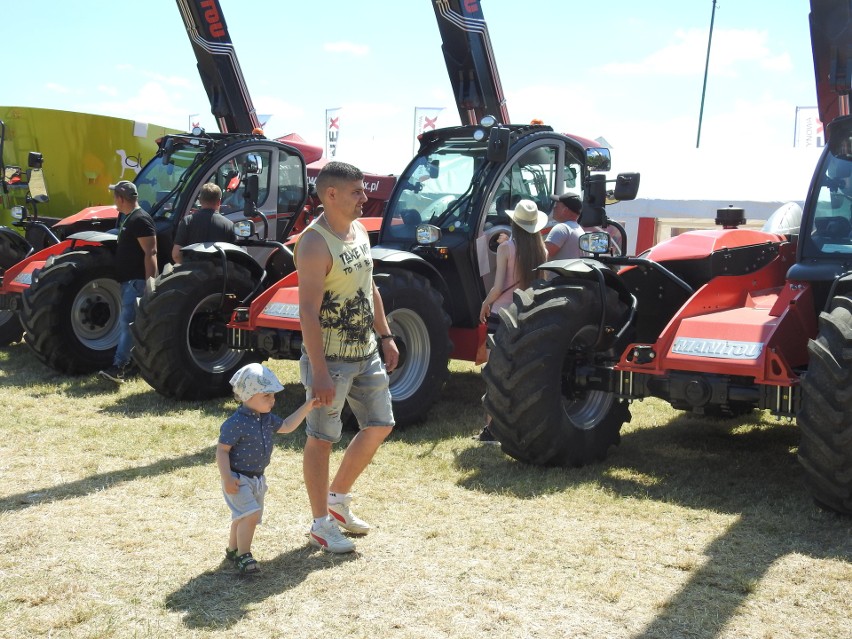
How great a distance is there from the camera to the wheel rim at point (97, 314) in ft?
30.5

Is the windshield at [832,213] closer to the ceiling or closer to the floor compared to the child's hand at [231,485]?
closer to the ceiling

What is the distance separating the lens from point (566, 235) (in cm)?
706

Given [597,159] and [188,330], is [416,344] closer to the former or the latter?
[188,330]

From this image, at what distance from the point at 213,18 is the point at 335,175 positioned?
32.6 ft

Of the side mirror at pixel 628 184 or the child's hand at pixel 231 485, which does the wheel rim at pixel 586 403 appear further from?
the child's hand at pixel 231 485

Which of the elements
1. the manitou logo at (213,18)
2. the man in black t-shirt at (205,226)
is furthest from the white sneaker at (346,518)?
the manitou logo at (213,18)

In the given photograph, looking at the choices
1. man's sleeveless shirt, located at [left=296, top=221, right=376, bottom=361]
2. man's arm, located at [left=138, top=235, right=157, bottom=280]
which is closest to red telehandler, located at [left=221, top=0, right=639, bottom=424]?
man's arm, located at [left=138, top=235, right=157, bottom=280]

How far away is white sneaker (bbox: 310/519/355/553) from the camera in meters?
4.47

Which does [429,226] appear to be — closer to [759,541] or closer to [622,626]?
[759,541]

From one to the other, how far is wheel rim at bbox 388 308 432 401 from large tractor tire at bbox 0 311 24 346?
5.64 metres

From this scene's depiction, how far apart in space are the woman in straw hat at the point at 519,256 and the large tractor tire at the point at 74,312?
434 centimetres

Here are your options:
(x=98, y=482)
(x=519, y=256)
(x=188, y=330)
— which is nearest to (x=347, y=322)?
(x=98, y=482)

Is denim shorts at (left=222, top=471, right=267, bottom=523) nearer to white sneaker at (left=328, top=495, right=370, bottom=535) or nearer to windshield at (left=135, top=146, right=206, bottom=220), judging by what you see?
white sneaker at (left=328, top=495, right=370, bottom=535)

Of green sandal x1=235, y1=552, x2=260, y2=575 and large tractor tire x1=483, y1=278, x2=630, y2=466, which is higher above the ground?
large tractor tire x1=483, y1=278, x2=630, y2=466
